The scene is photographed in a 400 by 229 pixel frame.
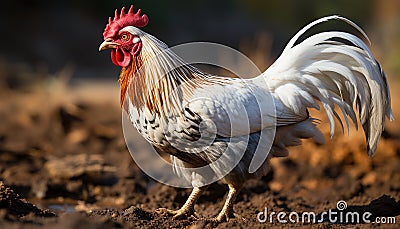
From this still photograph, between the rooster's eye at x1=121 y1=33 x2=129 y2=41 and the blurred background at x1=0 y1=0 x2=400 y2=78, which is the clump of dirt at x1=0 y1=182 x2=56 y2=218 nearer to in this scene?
the rooster's eye at x1=121 y1=33 x2=129 y2=41

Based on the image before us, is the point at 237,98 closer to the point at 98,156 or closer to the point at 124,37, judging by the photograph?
the point at 124,37

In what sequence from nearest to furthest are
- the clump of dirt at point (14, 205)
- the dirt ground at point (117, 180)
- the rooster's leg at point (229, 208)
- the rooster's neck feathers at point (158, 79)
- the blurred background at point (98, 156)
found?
1. the clump of dirt at point (14, 205)
2. the dirt ground at point (117, 180)
3. the rooster's neck feathers at point (158, 79)
4. the rooster's leg at point (229, 208)
5. the blurred background at point (98, 156)

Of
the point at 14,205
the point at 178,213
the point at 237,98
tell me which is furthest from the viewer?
the point at 178,213

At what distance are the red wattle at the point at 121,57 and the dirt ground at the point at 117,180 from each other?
4.45ft

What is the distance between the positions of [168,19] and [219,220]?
869 inches

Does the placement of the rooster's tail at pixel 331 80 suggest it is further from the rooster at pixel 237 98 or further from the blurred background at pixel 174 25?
the blurred background at pixel 174 25

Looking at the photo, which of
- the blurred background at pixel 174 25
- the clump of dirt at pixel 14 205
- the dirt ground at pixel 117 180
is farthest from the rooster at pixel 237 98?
the blurred background at pixel 174 25

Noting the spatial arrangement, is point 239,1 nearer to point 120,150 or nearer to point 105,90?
point 105,90

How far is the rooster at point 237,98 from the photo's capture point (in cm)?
482

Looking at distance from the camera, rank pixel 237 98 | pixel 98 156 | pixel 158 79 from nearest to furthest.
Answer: pixel 237 98, pixel 158 79, pixel 98 156

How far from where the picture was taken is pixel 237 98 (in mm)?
4918

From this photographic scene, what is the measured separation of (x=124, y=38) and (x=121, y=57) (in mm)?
184

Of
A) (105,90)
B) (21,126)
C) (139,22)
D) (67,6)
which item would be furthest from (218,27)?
(139,22)

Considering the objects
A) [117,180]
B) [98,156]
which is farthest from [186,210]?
[98,156]
